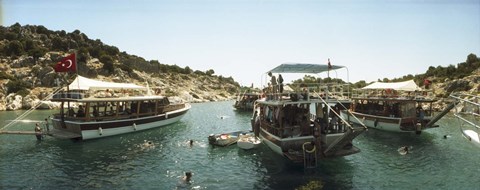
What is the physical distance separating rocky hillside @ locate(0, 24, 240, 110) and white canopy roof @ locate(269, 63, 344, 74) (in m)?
42.7

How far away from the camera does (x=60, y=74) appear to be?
3334 inches

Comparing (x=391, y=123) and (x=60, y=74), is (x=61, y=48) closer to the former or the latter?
(x=60, y=74)

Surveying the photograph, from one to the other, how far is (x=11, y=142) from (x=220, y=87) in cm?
11595

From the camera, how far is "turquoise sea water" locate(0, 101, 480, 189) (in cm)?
1792

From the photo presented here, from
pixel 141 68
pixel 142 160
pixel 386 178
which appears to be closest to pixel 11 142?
pixel 142 160

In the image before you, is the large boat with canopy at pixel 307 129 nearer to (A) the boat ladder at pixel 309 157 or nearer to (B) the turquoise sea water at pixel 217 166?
(A) the boat ladder at pixel 309 157

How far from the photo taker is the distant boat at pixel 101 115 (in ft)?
99.6

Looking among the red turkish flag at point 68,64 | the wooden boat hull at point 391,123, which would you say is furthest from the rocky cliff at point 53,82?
the wooden boat hull at point 391,123

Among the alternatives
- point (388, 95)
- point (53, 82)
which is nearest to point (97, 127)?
point (388, 95)

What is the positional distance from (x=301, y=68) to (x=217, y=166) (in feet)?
34.2

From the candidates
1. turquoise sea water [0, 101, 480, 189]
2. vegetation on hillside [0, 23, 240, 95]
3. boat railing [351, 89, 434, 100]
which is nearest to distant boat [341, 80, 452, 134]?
boat railing [351, 89, 434, 100]

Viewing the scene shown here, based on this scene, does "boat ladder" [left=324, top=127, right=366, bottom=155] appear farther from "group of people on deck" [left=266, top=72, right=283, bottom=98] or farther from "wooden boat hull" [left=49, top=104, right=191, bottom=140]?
"wooden boat hull" [left=49, top=104, right=191, bottom=140]

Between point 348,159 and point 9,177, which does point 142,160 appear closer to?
point 9,177

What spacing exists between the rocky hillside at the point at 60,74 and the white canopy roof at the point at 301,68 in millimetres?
42683
